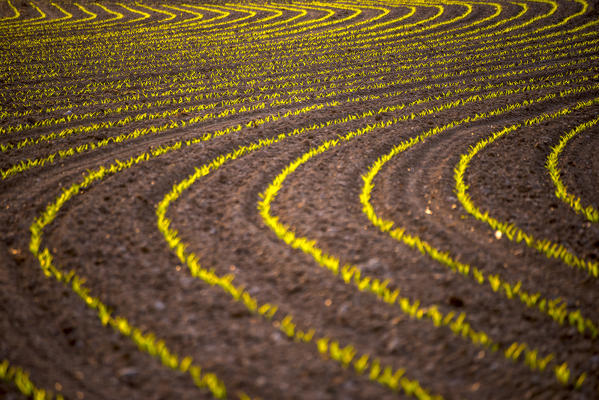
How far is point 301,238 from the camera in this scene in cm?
432

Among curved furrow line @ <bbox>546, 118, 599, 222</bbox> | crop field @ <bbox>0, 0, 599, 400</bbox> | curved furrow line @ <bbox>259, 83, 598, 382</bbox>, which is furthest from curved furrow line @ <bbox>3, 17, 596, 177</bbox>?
curved furrow line @ <bbox>546, 118, 599, 222</bbox>

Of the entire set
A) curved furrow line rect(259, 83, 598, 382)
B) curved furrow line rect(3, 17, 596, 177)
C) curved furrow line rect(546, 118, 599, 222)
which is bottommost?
curved furrow line rect(3, 17, 596, 177)

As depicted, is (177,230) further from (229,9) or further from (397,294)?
(229,9)

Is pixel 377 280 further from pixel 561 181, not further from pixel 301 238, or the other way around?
pixel 561 181

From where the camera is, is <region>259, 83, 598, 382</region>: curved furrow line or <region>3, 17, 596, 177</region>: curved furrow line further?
<region>3, 17, 596, 177</region>: curved furrow line

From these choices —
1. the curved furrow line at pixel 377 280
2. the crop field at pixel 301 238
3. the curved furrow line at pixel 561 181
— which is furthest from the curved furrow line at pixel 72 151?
the curved furrow line at pixel 561 181

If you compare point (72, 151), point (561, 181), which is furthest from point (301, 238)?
point (72, 151)

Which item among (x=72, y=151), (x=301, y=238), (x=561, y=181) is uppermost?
(x=561, y=181)

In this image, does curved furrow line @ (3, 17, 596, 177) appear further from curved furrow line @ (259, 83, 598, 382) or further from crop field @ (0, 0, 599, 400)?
curved furrow line @ (259, 83, 598, 382)

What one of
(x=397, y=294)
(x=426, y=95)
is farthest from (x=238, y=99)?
(x=397, y=294)

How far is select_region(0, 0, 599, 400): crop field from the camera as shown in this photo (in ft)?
9.52

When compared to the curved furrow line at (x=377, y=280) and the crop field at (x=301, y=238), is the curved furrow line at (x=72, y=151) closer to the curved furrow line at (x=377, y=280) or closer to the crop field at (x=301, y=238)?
the crop field at (x=301, y=238)

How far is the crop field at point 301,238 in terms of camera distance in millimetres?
2900

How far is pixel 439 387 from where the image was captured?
2752mm
